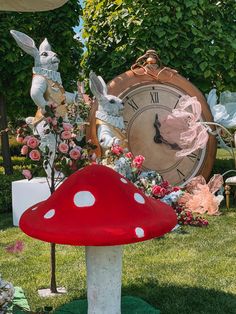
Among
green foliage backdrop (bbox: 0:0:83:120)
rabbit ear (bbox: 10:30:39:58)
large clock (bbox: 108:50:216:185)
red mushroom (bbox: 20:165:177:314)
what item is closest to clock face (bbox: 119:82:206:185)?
large clock (bbox: 108:50:216:185)

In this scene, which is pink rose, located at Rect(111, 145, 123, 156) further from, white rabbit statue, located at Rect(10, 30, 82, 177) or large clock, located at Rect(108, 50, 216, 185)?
large clock, located at Rect(108, 50, 216, 185)

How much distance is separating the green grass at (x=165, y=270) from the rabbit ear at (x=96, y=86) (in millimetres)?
1849

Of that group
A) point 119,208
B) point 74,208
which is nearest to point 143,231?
point 119,208

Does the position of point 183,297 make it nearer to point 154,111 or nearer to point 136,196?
point 136,196

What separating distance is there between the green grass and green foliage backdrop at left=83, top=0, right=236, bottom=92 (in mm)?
2830

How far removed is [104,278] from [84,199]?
0.48 m

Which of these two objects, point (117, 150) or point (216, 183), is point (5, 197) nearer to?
point (117, 150)

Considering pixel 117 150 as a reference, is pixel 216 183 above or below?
below

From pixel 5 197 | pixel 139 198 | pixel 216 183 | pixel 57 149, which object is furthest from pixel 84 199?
pixel 5 197

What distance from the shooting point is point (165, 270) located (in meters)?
3.65

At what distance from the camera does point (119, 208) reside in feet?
7.24

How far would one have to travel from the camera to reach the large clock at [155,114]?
238 inches

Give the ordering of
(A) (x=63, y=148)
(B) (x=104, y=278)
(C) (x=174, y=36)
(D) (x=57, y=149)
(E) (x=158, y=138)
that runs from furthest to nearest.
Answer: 1. (C) (x=174, y=36)
2. (E) (x=158, y=138)
3. (D) (x=57, y=149)
4. (A) (x=63, y=148)
5. (B) (x=104, y=278)

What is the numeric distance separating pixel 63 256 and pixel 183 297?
52.3 inches
